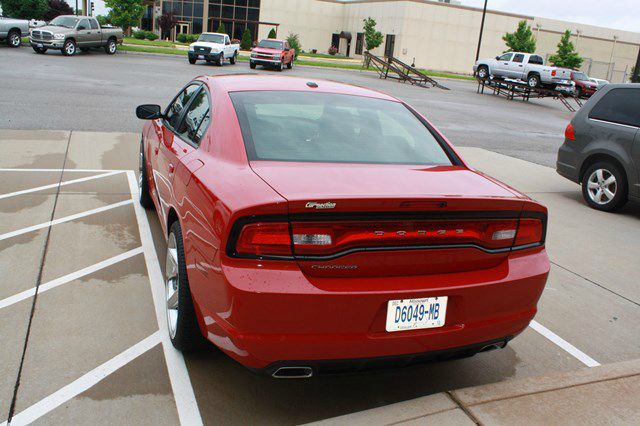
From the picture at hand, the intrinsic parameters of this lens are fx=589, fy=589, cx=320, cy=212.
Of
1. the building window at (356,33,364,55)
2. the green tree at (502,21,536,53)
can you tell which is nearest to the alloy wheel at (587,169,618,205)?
the green tree at (502,21,536,53)

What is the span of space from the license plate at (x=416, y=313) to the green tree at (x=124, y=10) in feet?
137

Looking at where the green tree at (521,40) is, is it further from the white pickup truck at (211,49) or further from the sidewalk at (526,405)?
the sidewalk at (526,405)

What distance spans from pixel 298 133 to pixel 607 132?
5.85 metres

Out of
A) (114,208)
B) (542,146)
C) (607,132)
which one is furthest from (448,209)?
(542,146)

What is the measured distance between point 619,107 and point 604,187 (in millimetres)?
1097

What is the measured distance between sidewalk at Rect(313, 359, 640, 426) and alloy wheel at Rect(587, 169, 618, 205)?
16.7 feet

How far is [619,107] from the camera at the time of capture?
25.9ft

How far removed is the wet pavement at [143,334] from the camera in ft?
10.0

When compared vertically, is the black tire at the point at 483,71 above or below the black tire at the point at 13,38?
above

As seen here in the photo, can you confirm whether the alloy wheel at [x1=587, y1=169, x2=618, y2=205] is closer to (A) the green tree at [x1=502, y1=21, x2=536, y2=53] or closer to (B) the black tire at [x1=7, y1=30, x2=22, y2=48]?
(B) the black tire at [x1=7, y1=30, x2=22, y2=48]

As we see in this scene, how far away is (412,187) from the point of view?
9.52 ft

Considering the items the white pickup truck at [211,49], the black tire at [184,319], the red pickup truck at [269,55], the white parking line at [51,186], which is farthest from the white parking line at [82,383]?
the red pickup truck at [269,55]

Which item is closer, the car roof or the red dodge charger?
the red dodge charger

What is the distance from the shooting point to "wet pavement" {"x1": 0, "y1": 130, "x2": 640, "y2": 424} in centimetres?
305
